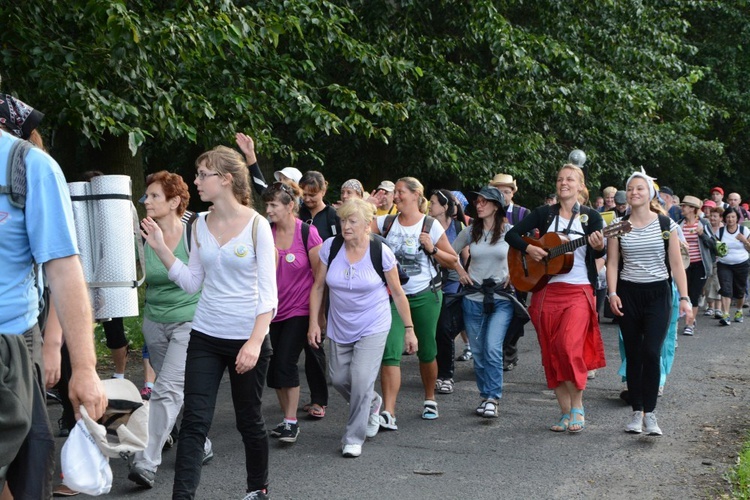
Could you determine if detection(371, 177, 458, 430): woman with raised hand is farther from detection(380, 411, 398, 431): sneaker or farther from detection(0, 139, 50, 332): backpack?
detection(0, 139, 50, 332): backpack

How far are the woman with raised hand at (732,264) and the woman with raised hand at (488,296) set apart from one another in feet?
25.1

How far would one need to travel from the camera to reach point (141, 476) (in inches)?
218

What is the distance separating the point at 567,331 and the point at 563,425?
0.70 m

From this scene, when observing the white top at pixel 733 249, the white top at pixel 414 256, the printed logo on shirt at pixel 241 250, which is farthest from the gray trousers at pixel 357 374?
the white top at pixel 733 249

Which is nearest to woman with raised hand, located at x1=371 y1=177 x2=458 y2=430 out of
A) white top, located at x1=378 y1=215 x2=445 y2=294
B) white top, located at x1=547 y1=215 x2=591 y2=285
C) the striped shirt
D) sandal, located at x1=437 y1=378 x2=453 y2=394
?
white top, located at x1=378 y1=215 x2=445 y2=294

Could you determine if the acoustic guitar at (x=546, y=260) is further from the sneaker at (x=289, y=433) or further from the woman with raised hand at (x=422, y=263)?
the sneaker at (x=289, y=433)

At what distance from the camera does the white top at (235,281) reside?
5047mm

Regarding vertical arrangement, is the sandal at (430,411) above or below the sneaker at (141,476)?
below

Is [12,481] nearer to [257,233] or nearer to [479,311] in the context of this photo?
[257,233]

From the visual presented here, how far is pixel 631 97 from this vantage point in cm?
1795

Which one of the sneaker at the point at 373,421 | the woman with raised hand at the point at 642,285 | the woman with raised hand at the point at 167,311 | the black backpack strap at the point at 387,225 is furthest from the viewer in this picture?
the black backpack strap at the point at 387,225

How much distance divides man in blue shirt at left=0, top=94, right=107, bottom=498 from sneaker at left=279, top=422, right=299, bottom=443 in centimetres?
374

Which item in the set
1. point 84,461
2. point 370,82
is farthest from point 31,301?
point 370,82

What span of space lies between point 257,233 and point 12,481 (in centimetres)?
227
